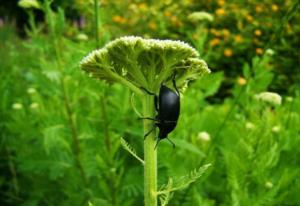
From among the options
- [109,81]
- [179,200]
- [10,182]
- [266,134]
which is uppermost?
[109,81]

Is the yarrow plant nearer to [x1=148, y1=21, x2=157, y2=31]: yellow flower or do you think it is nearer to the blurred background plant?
the blurred background plant

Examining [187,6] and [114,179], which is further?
[187,6]

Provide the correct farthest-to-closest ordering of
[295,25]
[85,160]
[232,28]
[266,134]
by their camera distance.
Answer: [232,28]
[295,25]
[85,160]
[266,134]

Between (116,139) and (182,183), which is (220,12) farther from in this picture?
(182,183)

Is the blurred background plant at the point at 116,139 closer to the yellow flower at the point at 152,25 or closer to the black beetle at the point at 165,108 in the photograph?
the black beetle at the point at 165,108

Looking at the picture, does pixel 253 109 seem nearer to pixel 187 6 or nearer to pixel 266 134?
pixel 266 134

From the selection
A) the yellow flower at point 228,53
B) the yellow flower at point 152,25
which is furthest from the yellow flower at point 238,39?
the yellow flower at point 152,25

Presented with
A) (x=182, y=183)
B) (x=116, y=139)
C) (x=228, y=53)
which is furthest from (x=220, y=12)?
(x=182, y=183)

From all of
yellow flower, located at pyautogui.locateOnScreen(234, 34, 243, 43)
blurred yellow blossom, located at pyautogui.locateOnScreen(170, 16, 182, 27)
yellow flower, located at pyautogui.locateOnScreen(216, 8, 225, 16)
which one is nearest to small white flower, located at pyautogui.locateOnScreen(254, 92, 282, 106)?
yellow flower, located at pyautogui.locateOnScreen(234, 34, 243, 43)

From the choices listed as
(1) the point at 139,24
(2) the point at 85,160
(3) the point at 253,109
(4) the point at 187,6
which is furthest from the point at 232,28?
(2) the point at 85,160
